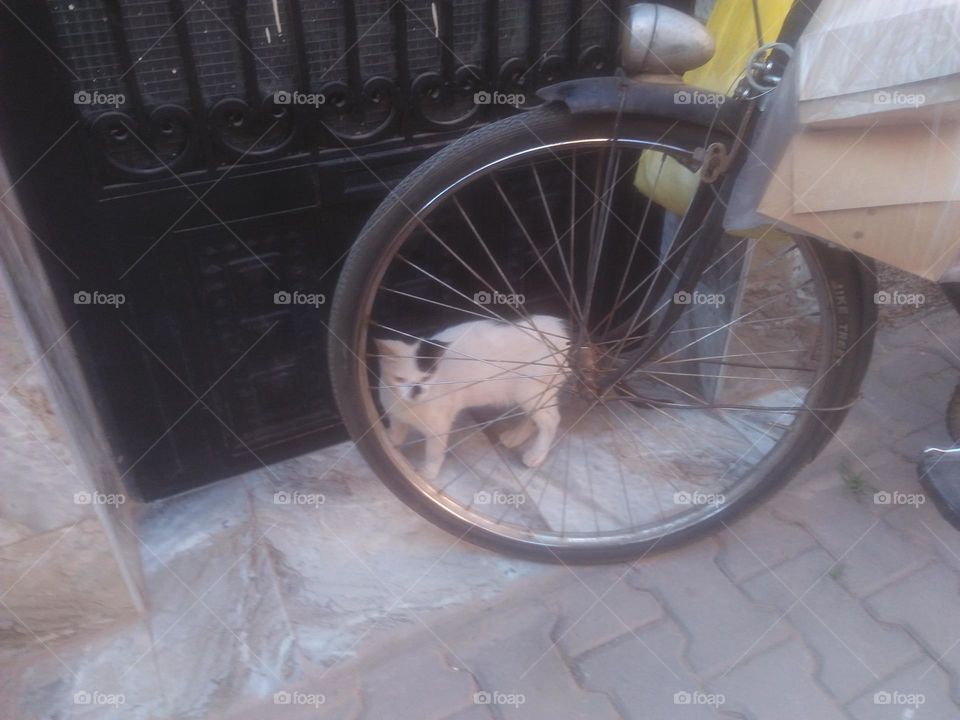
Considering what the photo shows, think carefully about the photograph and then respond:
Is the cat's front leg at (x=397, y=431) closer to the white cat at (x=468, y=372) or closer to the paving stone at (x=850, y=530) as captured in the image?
the white cat at (x=468, y=372)

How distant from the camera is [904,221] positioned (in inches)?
50.2

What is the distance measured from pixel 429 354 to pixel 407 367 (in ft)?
0.38

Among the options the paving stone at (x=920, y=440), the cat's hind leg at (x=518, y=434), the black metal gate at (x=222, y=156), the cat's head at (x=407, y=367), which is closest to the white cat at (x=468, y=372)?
the cat's head at (x=407, y=367)

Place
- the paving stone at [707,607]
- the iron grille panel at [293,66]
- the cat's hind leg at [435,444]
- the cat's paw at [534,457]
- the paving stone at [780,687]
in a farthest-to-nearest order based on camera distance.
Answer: the cat's paw at [534,457], the cat's hind leg at [435,444], the paving stone at [707,607], the paving stone at [780,687], the iron grille panel at [293,66]

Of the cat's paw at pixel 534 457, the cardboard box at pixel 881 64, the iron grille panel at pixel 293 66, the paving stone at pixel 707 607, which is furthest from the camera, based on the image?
the cat's paw at pixel 534 457

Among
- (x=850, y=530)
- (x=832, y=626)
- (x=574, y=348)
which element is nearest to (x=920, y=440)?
(x=850, y=530)

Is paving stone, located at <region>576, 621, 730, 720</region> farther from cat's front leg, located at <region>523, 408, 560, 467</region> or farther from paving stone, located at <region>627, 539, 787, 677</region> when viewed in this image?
cat's front leg, located at <region>523, 408, 560, 467</region>

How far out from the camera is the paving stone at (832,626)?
5.57ft

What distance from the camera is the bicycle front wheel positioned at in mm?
1541

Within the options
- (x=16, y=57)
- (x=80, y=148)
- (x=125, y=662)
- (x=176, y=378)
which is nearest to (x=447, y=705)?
(x=125, y=662)

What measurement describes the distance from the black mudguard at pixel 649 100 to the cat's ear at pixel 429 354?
2.20ft

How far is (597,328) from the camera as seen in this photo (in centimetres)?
180

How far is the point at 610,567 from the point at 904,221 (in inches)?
41.5

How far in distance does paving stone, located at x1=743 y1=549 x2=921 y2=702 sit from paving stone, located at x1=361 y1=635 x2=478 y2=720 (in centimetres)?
74
